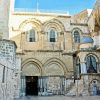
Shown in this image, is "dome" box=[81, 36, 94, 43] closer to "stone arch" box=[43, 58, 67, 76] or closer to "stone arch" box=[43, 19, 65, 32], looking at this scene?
"stone arch" box=[43, 19, 65, 32]

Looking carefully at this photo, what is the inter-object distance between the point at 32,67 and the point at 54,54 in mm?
3226

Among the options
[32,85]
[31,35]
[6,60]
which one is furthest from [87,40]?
[6,60]

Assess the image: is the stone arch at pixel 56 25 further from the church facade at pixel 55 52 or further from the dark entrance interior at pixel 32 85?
the dark entrance interior at pixel 32 85

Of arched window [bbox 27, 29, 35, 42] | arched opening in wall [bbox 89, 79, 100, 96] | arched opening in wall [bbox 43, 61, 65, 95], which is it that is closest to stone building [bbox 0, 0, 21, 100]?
arched window [bbox 27, 29, 35, 42]

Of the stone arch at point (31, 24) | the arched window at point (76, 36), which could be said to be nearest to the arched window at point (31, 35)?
the stone arch at point (31, 24)

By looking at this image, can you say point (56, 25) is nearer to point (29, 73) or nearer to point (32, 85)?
point (29, 73)

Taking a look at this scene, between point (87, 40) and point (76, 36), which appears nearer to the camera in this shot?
point (87, 40)

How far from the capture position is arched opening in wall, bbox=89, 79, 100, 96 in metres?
23.1

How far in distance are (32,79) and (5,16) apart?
8829 millimetres

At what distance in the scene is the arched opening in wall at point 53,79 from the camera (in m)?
24.9

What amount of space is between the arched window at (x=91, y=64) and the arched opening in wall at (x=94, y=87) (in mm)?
1493

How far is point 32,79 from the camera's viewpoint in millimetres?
27062

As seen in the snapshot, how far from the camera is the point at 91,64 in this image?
81.5 feet

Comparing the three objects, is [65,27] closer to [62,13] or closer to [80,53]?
[62,13]
